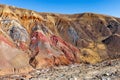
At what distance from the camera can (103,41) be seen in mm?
117062

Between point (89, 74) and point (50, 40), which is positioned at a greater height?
point (50, 40)

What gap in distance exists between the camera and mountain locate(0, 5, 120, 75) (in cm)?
7631

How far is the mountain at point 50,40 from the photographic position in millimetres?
76312

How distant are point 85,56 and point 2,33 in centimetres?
2657

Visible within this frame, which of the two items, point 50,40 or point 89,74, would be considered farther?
point 50,40

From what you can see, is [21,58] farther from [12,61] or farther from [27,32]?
[27,32]

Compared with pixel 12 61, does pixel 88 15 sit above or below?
above

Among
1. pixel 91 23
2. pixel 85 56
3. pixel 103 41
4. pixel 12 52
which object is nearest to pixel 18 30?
pixel 12 52

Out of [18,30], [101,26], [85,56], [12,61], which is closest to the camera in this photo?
[12,61]

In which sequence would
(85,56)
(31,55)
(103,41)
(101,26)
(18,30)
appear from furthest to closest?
1. (101,26)
2. (103,41)
3. (85,56)
4. (18,30)
5. (31,55)

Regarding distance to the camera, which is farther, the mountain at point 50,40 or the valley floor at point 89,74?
the mountain at point 50,40

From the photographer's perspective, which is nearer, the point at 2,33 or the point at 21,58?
the point at 21,58

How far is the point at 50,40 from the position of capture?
90812 millimetres

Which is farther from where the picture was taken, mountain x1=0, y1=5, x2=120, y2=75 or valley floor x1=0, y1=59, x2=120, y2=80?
mountain x1=0, y1=5, x2=120, y2=75
